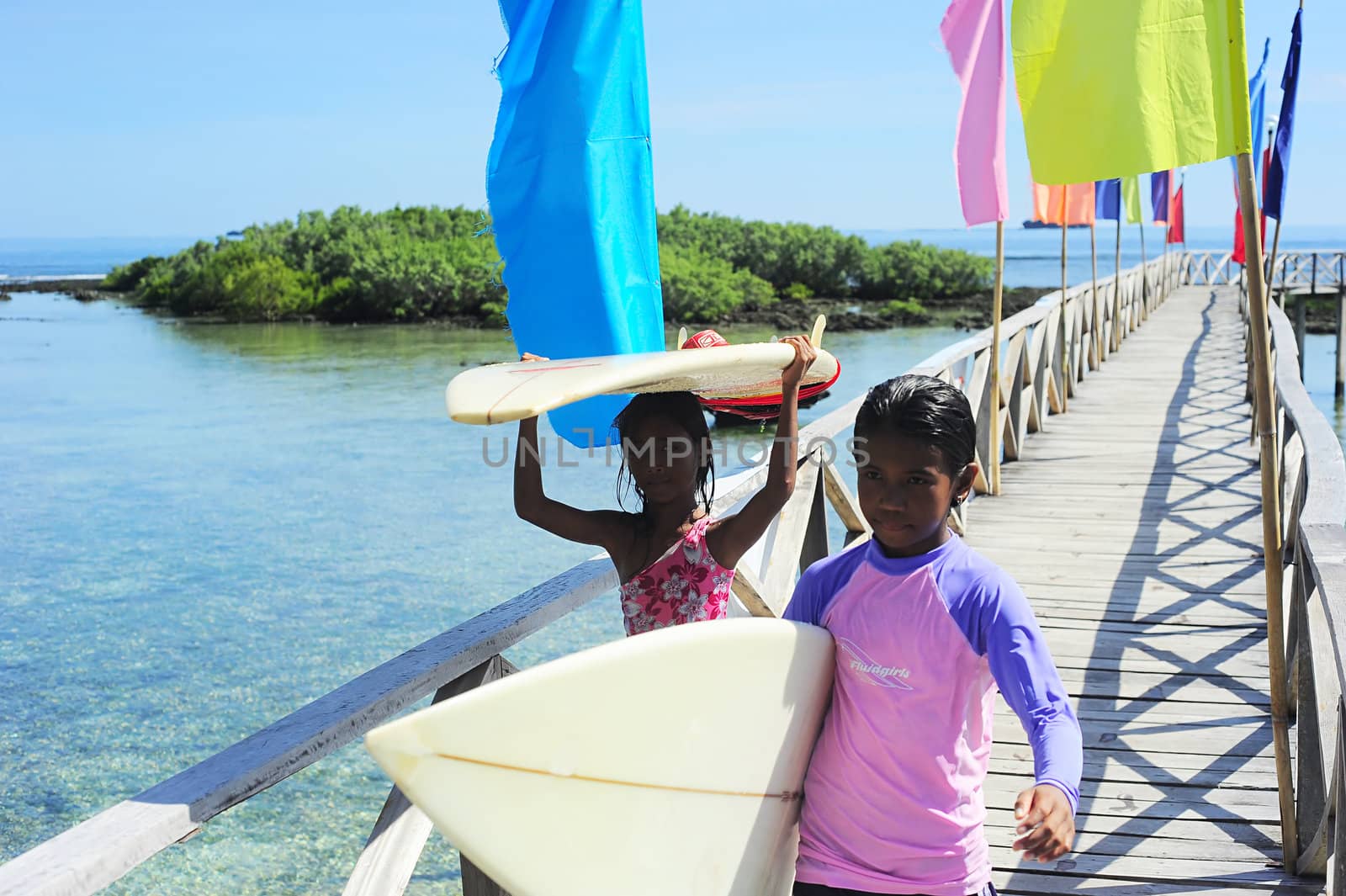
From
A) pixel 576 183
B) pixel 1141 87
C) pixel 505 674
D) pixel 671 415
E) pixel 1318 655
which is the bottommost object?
pixel 1318 655

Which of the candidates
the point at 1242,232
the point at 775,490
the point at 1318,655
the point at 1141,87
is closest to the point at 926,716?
the point at 775,490

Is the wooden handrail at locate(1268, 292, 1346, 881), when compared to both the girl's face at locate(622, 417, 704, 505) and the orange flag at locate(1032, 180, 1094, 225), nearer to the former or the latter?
the girl's face at locate(622, 417, 704, 505)

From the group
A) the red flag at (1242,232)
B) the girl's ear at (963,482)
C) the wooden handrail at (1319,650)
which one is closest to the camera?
the girl's ear at (963,482)

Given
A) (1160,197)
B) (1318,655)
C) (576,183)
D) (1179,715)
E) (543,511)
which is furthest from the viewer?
(1160,197)

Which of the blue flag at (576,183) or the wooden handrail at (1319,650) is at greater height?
the blue flag at (576,183)

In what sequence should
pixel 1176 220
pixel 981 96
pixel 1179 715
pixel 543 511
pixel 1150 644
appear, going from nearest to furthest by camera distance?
pixel 543 511, pixel 1179 715, pixel 1150 644, pixel 981 96, pixel 1176 220

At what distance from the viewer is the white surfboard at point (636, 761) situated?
1641 mm

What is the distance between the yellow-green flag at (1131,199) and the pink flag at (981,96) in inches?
435

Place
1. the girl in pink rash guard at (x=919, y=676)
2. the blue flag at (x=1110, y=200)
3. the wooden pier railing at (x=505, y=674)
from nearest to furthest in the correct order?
the wooden pier railing at (x=505, y=674)
the girl in pink rash guard at (x=919, y=676)
the blue flag at (x=1110, y=200)

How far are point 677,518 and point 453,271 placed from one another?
47.6 metres

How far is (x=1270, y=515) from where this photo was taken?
2998mm

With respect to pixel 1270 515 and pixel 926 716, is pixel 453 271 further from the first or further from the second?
pixel 926 716

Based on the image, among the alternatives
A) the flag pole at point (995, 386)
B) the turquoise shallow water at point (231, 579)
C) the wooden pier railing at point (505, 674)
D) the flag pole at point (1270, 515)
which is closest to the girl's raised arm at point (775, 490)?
the wooden pier railing at point (505, 674)

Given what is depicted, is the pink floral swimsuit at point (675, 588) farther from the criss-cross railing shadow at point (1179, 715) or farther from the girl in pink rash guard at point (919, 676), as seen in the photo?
the criss-cross railing shadow at point (1179, 715)
